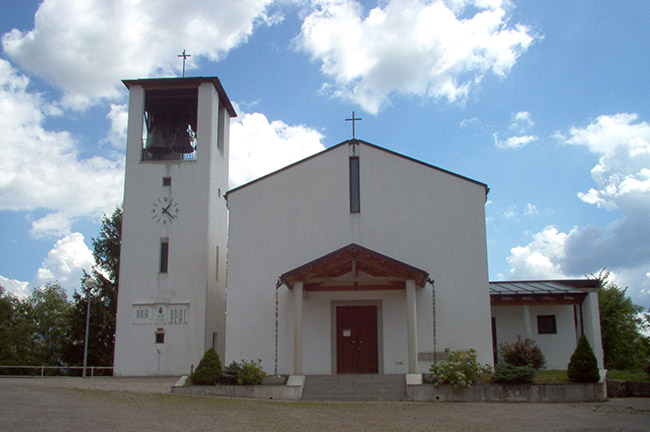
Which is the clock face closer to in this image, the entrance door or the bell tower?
the bell tower

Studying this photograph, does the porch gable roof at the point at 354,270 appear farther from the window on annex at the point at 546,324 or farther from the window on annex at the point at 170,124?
the window on annex at the point at 170,124

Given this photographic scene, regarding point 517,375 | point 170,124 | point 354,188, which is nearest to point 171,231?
point 170,124

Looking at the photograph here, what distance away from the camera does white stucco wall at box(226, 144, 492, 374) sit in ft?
67.5

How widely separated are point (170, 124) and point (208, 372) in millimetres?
14580

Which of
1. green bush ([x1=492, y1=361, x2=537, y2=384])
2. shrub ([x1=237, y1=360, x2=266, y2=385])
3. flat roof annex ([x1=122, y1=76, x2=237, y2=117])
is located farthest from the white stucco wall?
flat roof annex ([x1=122, y1=76, x2=237, y2=117])

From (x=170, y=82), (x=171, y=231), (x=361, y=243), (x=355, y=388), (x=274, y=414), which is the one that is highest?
(x=170, y=82)

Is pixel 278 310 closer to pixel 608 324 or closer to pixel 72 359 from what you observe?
pixel 608 324

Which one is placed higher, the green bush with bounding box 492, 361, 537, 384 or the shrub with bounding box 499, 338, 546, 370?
the shrub with bounding box 499, 338, 546, 370

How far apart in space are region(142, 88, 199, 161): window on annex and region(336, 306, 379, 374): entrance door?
10.7 m

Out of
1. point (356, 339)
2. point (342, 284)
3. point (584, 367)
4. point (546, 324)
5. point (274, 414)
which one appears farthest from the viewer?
point (546, 324)

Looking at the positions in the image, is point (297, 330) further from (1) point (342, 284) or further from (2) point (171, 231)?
(2) point (171, 231)

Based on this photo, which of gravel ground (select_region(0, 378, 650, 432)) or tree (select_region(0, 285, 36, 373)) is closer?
gravel ground (select_region(0, 378, 650, 432))

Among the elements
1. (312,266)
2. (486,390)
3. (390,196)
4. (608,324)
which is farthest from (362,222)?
(608,324)

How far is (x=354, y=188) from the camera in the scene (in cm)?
2194
